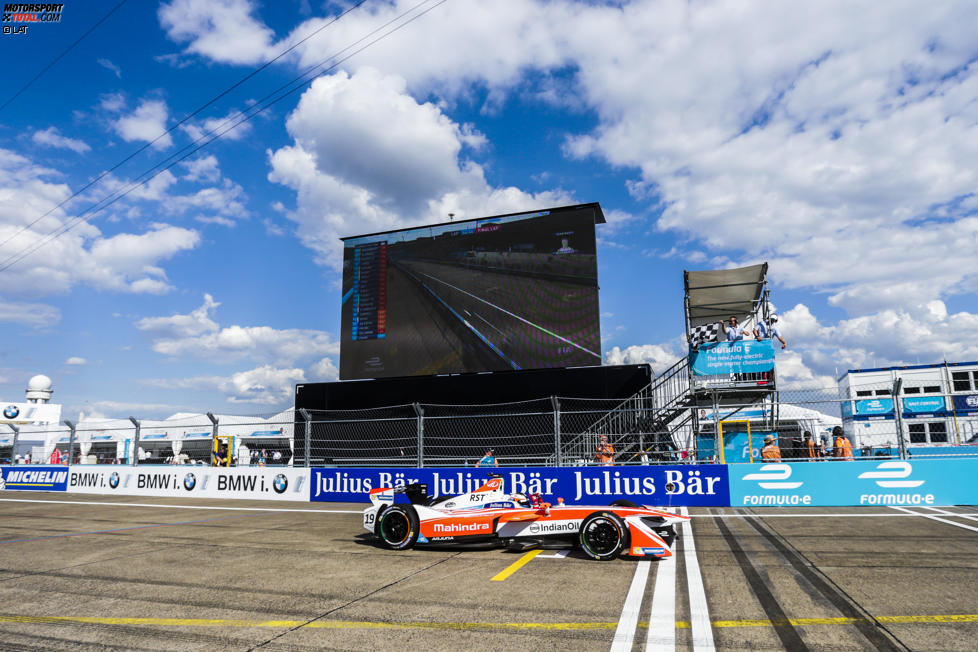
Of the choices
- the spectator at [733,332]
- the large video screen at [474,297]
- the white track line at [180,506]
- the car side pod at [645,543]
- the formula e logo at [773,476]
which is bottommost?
the white track line at [180,506]

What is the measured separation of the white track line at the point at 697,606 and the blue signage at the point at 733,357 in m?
9.59

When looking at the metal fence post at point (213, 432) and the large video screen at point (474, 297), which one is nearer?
the metal fence post at point (213, 432)

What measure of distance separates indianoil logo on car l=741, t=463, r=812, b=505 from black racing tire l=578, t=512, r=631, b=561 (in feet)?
20.3

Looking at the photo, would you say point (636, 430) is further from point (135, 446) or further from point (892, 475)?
point (135, 446)

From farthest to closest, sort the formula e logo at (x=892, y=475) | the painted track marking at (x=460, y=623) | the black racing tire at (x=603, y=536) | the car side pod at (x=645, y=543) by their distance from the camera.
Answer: the formula e logo at (x=892, y=475), the black racing tire at (x=603, y=536), the car side pod at (x=645, y=543), the painted track marking at (x=460, y=623)

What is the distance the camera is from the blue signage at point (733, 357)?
16266 millimetres

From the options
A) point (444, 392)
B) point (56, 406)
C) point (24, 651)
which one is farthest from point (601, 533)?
point (56, 406)

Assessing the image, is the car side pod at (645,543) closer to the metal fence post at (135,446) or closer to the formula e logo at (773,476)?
the formula e logo at (773,476)

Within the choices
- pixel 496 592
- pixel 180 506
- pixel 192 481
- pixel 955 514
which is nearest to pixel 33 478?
pixel 192 481

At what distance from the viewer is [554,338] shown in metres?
19.6

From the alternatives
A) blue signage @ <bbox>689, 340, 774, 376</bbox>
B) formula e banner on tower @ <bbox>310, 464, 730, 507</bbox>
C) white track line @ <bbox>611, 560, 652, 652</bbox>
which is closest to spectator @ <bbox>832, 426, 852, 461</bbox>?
formula e banner on tower @ <bbox>310, 464, 730, 507</bbox>

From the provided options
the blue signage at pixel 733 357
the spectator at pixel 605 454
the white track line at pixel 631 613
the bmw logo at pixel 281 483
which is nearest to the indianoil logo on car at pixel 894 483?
the spectator at pixel 605 454

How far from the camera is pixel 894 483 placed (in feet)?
37.8

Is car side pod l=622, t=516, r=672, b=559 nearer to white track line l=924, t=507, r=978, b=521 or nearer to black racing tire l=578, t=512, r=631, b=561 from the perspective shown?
black racing tire l=578, t=512, r=631, b=561
